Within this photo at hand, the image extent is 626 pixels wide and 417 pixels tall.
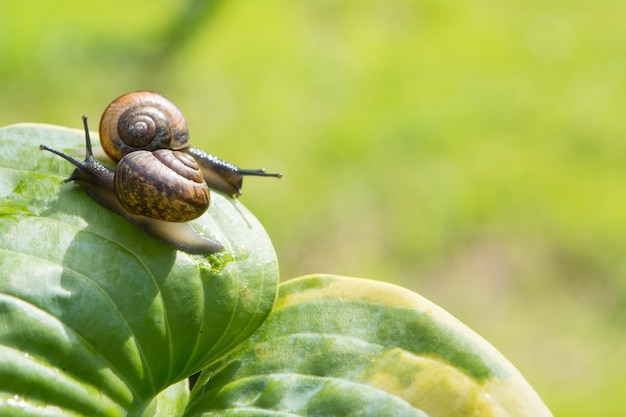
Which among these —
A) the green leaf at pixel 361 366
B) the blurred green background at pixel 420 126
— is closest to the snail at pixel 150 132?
the green leaf at pixel 361 366

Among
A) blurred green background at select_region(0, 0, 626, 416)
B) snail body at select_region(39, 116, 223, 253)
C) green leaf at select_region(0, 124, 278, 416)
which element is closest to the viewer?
green leaf at select_region(0, 124, 278, 416)

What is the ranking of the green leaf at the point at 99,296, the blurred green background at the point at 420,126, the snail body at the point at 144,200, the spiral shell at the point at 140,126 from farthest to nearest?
the blurred green background at the point at 420,126 < the spiral shell at the point at 140,126 < the snail body at the point at 144,200 < the green leaf at the point at 99,296

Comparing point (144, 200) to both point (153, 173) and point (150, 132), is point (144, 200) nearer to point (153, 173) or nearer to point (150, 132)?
point (153, 173)

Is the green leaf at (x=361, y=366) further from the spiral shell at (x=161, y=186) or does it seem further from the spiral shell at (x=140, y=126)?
the spiral shell at (x=140, y=126)

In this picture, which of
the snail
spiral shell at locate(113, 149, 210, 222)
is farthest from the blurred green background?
spiral shell at locate(113, 149, 210, 222)

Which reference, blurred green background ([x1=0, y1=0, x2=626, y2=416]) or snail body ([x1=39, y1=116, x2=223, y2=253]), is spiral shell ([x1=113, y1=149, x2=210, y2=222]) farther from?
blurred green background ([x1=0, y1=0, x2=626, y2=416])

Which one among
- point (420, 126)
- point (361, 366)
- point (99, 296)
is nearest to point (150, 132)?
point (99, 296)
